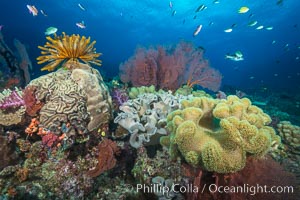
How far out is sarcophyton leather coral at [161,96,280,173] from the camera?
94.7 inches

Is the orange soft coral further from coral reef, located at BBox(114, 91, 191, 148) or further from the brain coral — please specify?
coral reef, located at BBox(114, 91, 191, 148)

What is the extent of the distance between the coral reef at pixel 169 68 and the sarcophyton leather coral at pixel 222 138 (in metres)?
4.75

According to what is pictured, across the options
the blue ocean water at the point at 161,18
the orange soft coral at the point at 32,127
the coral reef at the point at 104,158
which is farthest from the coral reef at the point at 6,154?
the blue ocean water at the point at 161,18

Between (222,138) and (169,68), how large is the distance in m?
5.48

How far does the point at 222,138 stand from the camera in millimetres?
2633

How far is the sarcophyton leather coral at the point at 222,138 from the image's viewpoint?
2404 mm

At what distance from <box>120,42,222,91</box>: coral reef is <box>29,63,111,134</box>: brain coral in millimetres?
3557

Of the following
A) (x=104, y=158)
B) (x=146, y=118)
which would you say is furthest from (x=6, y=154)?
(x=146, y=118)

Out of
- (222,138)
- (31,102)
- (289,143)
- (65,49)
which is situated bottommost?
(289,143)

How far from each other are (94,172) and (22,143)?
1.45 m

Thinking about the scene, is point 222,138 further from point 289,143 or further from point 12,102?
point 12,102

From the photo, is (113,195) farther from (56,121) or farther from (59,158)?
(56,121)

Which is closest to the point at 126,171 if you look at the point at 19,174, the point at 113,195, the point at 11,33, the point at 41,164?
the point at 113,195

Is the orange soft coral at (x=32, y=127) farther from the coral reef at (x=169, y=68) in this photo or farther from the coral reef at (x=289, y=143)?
the coral reef at (x=289, y=143)
